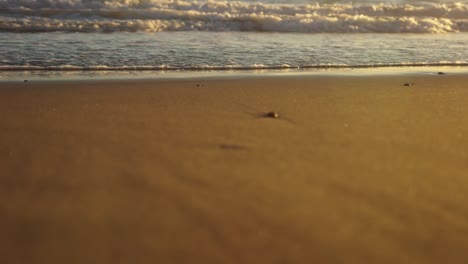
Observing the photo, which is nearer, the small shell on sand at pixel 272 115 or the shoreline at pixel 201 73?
the small shell on sand at pixel 272 115

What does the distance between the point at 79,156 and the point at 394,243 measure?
65.0 inches

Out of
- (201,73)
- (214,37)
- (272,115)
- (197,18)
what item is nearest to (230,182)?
(272,115)

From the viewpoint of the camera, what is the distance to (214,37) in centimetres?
959

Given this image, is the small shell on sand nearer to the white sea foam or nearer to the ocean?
the ocean

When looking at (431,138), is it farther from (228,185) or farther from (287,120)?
(228,185)

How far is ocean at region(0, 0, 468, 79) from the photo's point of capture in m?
6.79

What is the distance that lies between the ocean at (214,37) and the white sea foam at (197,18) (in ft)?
0.07

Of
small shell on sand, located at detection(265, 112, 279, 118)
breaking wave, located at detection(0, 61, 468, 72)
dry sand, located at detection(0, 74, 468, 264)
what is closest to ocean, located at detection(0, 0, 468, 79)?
breaking wave, located at detection(0, 61, 468, 72)

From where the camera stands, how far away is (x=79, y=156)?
2.79 metres

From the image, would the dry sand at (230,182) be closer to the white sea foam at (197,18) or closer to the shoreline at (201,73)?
the shoreline at (201,73)

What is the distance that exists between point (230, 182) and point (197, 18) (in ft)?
31.4

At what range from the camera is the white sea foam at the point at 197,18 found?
10.4m

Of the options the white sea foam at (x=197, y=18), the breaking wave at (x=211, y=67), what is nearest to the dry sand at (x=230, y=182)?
the breaking wave at (x=211, y=67)

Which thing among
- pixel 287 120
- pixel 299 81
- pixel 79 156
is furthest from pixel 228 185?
pixel 299 81
